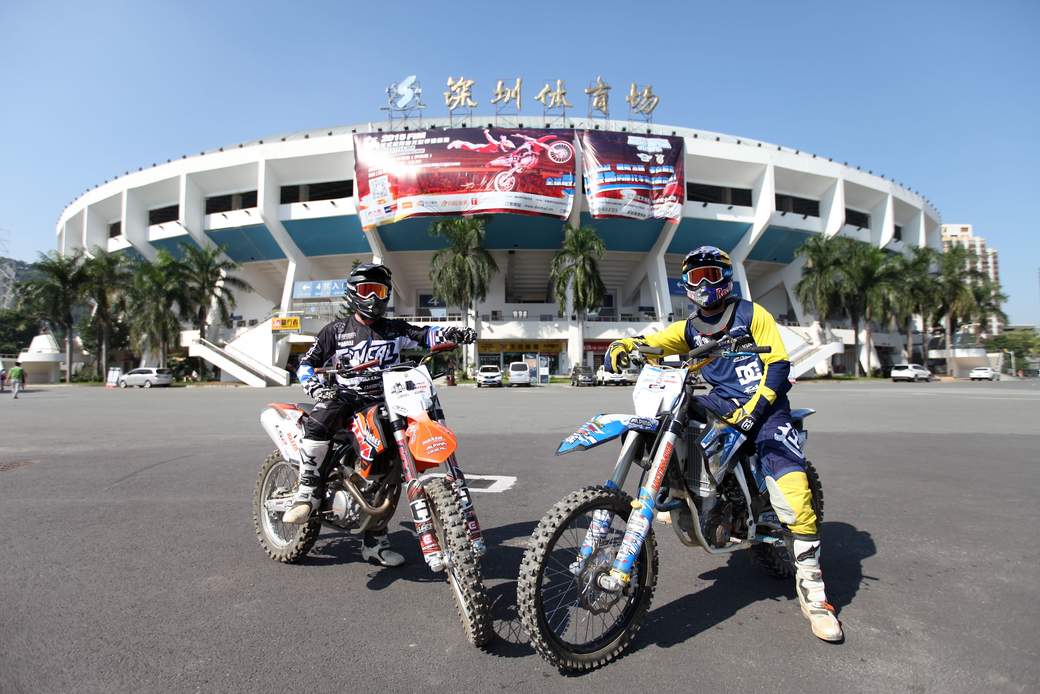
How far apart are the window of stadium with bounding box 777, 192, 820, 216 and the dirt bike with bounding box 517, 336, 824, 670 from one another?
172 feet

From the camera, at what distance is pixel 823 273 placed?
43594 mm

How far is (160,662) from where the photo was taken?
230 cm

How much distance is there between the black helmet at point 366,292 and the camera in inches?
137

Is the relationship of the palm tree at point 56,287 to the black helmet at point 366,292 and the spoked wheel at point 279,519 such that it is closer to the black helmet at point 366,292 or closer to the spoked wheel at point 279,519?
the spoked wheel at point 279,519

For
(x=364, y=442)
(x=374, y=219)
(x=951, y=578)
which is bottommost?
(x=951, y=578)

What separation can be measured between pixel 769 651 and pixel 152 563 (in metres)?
3.71

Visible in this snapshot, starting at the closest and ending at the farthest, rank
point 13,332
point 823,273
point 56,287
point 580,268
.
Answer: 1. point 580,268
2. point 56,287
3. point 823,273
4. point 13,332

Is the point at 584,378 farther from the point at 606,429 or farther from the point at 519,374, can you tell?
the point at 606,429

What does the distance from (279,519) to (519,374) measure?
28.3m

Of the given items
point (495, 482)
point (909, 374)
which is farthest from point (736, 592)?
point (909, 374)

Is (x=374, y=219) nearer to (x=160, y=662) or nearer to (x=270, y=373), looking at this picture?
(x=270, y=373)

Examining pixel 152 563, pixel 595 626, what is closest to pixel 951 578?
pixel 595 626

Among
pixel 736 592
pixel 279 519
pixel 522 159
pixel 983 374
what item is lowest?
pixel 983 374

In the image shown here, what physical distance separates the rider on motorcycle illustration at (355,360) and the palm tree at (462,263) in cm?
3584
